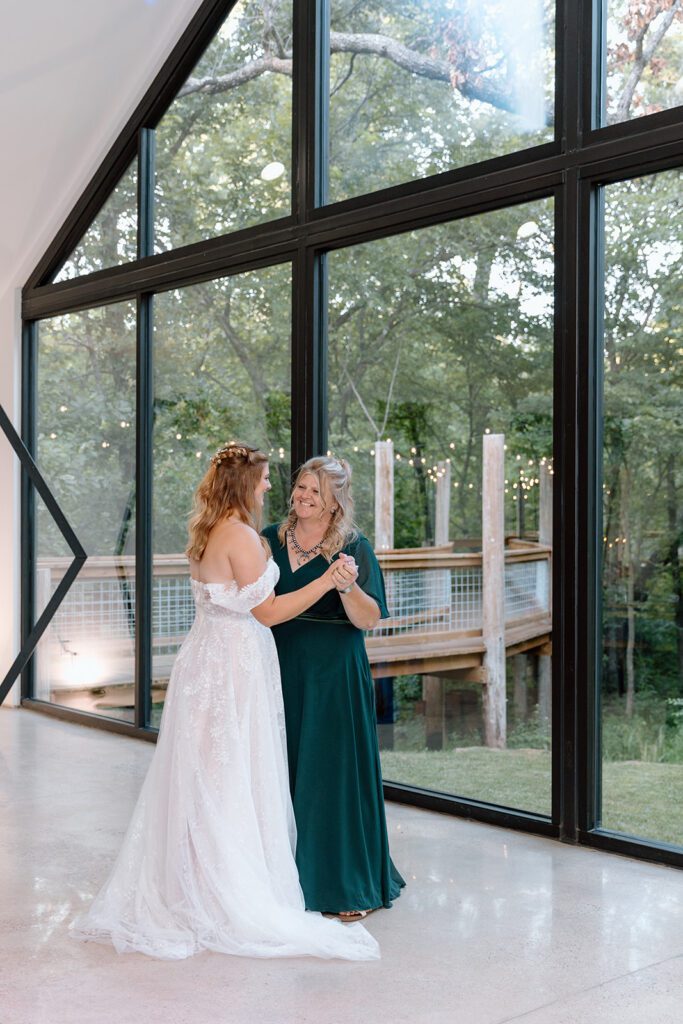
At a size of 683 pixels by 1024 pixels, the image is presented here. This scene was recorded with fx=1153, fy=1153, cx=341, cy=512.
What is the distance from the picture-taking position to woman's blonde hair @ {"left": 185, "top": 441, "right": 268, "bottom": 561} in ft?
10.7

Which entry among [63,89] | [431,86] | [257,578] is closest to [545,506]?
[257,578]

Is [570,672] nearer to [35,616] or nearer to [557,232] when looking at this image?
[557,232]

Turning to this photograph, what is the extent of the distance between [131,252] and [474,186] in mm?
2585

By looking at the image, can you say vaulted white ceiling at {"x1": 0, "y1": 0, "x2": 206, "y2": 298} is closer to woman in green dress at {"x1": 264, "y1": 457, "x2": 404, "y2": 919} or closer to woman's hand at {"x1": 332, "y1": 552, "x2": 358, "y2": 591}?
woman in green dress at {"x1": 264, "y1": 457, "x2": 404, "y2": 919}

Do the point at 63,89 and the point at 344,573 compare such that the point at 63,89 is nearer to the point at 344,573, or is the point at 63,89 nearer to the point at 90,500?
the point at 90,500

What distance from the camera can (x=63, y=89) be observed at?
20.0 ft

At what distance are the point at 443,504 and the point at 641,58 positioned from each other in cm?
179

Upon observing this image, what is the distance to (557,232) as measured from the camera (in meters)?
4.20

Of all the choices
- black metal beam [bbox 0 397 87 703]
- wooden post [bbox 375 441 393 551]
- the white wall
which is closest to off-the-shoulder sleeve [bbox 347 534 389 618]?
wooden post [bbox 375 441 393 551]

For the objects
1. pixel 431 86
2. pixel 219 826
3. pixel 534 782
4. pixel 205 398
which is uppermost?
pixel 431 86

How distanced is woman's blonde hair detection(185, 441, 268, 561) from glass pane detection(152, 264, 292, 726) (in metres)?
2.04

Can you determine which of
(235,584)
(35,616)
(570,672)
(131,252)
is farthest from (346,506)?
(35,616)

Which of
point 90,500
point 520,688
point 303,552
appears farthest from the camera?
point 90,500

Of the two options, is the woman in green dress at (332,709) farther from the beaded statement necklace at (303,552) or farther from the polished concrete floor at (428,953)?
the polished concrete floor at (428,953)
